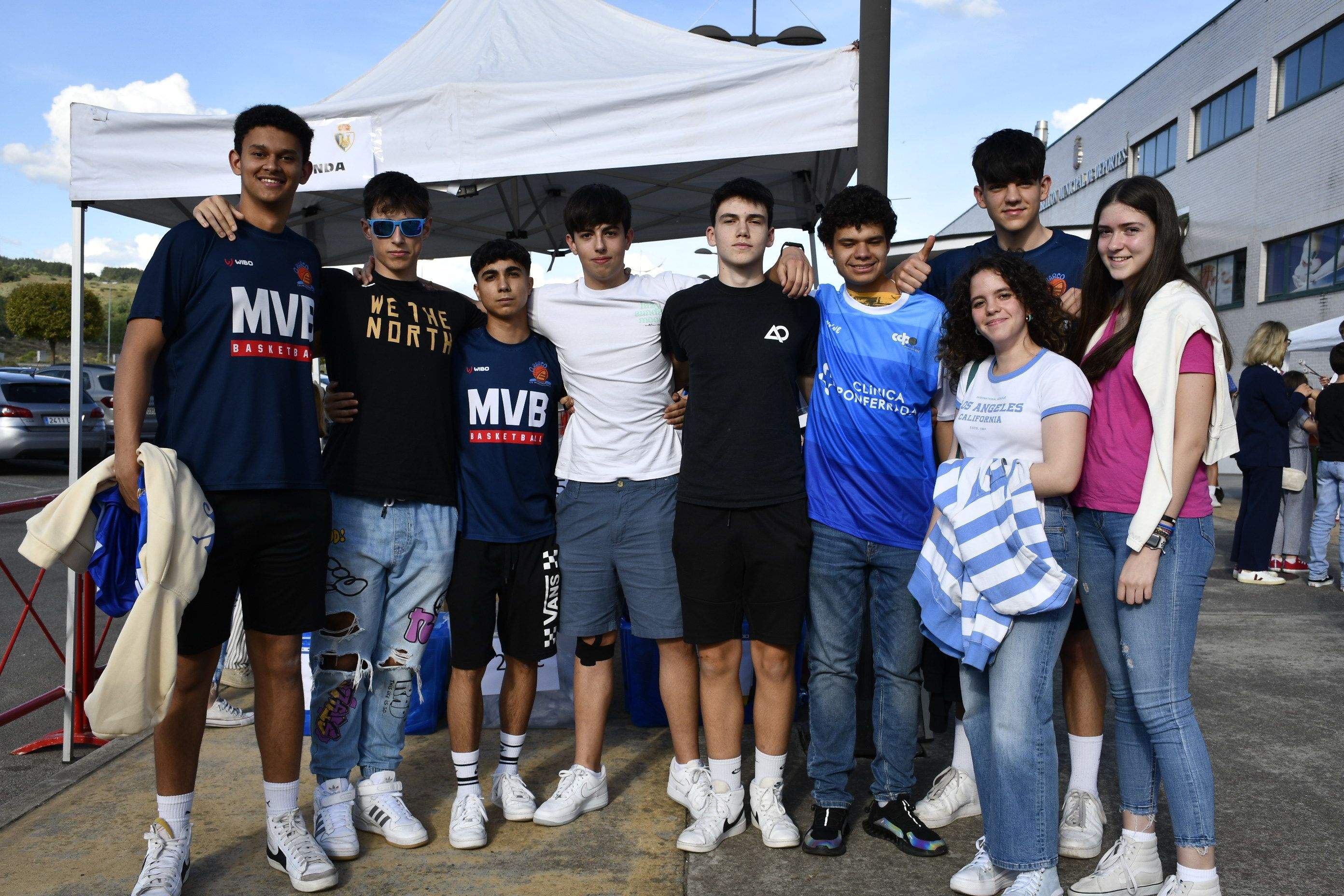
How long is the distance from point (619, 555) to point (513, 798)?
92 centimetres

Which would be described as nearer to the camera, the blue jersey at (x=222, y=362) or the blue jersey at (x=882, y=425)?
the blue jersey at (x=222, y=362)

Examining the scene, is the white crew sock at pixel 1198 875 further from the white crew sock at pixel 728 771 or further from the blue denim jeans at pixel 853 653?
the white crew sock at pixel 728 771

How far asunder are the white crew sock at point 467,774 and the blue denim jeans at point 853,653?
3.64 ft

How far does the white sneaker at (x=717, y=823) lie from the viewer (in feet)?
9.43

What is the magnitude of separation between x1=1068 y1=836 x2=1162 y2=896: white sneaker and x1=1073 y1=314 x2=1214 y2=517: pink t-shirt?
99 centimetres

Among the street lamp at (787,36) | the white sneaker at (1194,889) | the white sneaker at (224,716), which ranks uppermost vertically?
the street lamp at (787,36)

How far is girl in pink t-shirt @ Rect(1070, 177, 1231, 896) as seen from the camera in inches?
93.5

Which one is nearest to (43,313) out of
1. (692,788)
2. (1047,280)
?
(692,788)

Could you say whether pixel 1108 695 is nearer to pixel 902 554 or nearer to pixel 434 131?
pixel 902 554

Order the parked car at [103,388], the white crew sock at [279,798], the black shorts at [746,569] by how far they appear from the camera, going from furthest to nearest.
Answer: the parked car at [103,388] < the black shorts at [746,569] < the white crew sock at [279,798]

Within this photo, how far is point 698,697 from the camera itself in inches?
133

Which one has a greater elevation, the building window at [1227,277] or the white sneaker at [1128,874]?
the building window at [1227,277]

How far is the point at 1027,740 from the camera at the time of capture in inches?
96.0

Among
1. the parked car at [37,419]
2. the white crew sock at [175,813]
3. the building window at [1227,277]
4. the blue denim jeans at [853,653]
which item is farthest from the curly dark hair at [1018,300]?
the building window at [1227,277]
